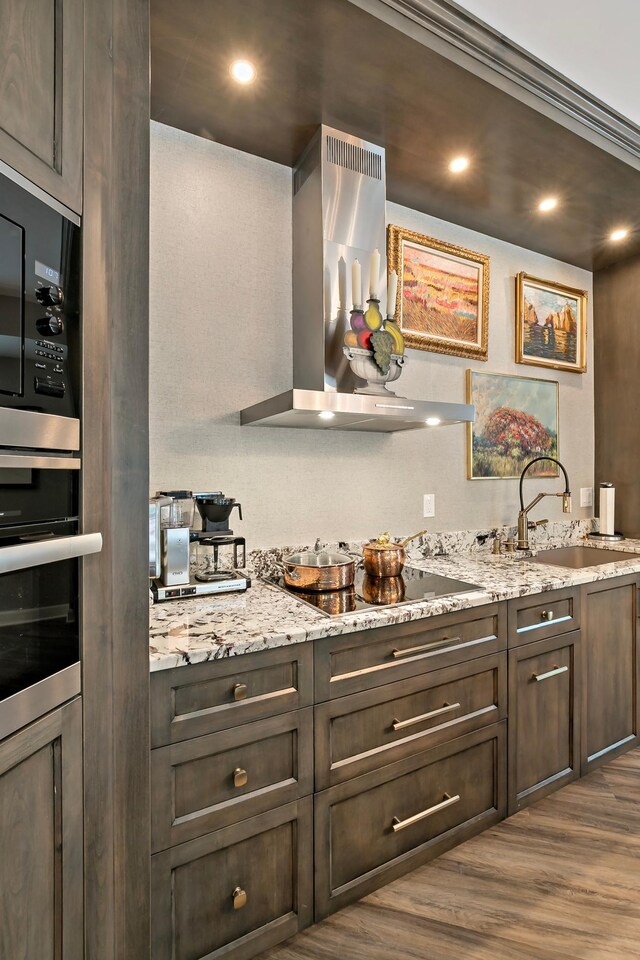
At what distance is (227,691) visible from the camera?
1.25 m

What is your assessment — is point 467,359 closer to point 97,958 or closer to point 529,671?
point 529,671

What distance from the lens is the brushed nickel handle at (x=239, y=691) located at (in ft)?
4.12

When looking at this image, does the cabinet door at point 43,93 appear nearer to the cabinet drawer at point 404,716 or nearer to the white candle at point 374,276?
the white candle at point 374,276

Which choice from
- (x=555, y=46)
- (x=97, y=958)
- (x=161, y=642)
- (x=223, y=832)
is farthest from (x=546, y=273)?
(x=97, y=958)

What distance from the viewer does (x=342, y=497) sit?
7.47ft

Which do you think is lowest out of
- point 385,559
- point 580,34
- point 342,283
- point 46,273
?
point 385,559

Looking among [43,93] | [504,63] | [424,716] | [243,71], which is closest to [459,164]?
[504,63]

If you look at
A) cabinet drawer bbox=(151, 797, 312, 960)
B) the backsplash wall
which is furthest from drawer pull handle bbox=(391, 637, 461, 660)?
the backsplash wall

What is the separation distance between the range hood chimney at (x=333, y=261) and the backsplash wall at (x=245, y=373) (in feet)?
0.35

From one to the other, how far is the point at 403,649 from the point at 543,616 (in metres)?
0.72

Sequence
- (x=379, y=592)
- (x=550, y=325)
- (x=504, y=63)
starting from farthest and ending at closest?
1. (x=550, y=325)
2. (x=379, y=592)
3. (x=504, y=63)

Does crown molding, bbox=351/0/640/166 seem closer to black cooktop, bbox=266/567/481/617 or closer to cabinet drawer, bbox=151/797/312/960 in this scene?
black cooktop, bbox=266/567/481/617

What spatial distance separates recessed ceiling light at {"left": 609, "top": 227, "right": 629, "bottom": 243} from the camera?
8.96ft

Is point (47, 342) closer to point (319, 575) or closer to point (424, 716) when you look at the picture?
point (319, 575)
